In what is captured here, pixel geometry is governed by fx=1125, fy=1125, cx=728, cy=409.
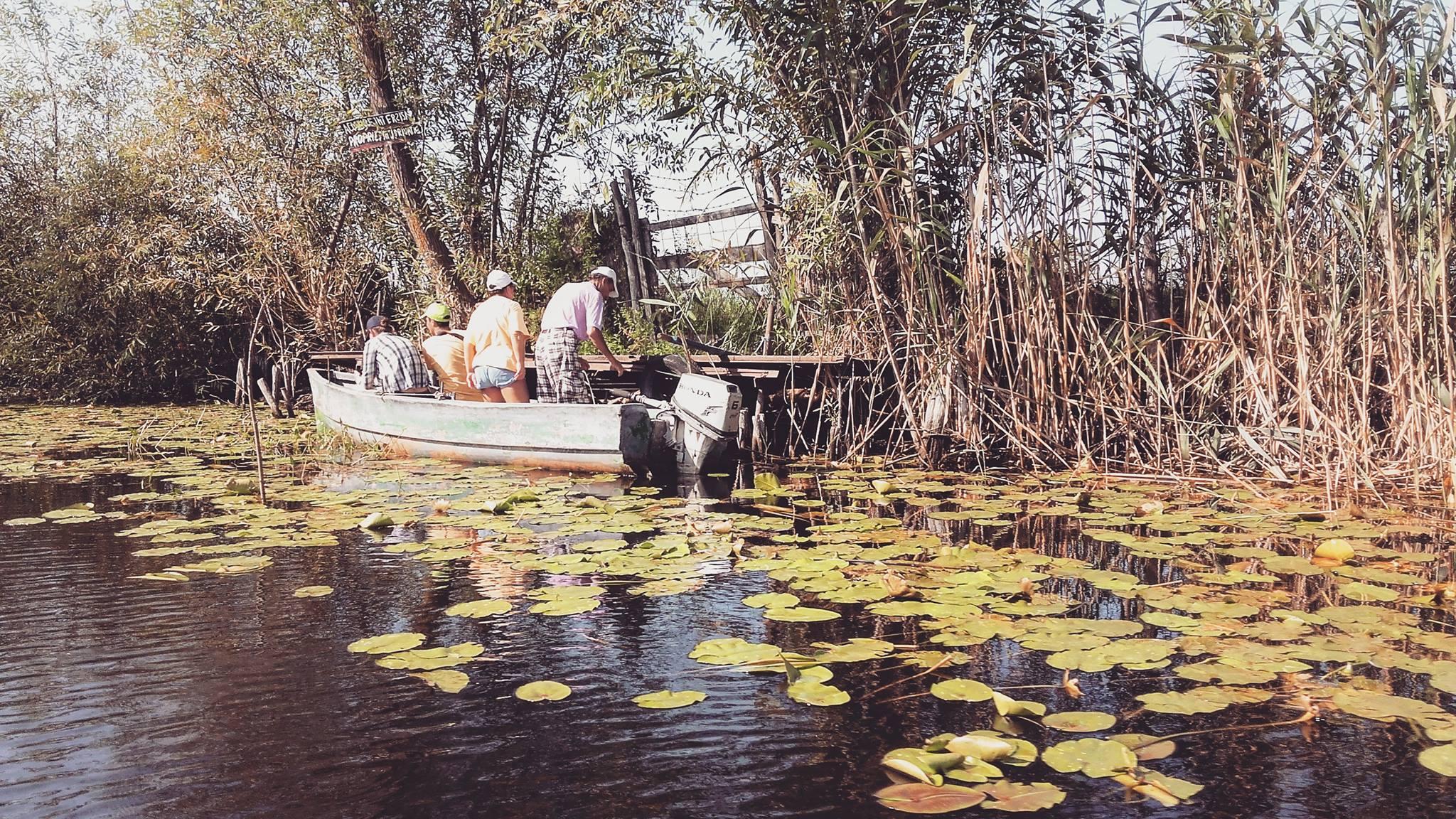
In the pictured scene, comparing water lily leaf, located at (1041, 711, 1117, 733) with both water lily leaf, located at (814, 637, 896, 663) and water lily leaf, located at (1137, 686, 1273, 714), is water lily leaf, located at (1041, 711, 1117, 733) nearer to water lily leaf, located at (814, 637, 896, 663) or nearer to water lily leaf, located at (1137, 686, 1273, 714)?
water lily leaf, located at (1137, 686, 1273, 714)

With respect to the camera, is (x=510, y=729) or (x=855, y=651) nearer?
Result: (x=510, y=729)

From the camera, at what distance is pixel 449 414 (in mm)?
7723

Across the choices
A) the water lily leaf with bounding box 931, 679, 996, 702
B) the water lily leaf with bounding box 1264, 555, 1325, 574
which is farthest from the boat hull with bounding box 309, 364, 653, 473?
the water lily leaf with bounding box 931, 679, 996, 702

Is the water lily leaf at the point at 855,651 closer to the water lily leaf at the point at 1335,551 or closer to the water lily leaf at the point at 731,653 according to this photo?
the water lily leaf at the point at 731,653

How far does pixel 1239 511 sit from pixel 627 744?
3880mm

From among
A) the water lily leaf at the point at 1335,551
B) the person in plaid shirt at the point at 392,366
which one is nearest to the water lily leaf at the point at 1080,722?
the water lily leaf at the point at 1335,551

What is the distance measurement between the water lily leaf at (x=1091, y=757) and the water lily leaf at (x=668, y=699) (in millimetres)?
846

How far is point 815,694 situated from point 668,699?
36cm

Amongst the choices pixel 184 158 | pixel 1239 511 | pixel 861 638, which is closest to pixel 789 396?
pixel 1239 511

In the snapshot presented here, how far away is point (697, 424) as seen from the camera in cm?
688

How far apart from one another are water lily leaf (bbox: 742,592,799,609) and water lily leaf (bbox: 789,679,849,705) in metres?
0.79

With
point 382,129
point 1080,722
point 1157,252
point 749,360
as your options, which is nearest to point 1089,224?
point 1157,252

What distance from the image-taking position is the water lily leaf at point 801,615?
3.42 meters

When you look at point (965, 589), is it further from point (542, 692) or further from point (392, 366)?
point (392, 366)
